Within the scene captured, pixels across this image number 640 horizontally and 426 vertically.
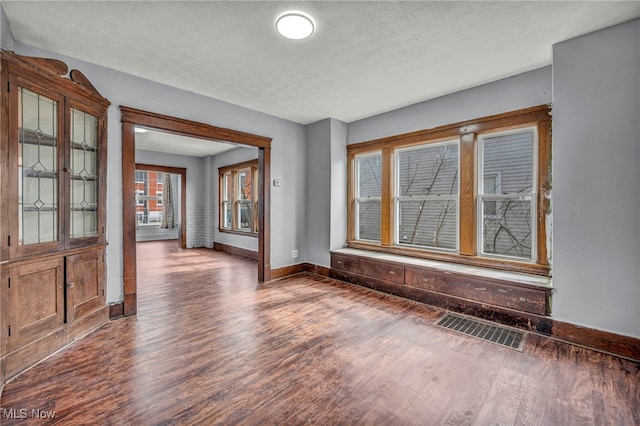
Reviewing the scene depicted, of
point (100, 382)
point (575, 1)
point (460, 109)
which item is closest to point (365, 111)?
point (460, 109)

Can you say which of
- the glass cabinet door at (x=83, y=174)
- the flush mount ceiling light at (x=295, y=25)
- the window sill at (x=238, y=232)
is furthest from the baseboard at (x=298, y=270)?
the flush mount ceiling light at (x=295, y=25)

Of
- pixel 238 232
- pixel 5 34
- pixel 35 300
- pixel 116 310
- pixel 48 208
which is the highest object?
pixel 5 34

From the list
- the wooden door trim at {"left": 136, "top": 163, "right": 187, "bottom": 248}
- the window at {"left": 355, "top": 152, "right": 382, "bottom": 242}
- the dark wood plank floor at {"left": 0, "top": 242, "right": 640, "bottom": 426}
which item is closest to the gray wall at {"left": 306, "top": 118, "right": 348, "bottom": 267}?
the window at {"left": 355, "top": 152, "right": 382, "bottom": 242}

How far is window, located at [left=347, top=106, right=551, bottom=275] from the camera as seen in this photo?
314 centimetres

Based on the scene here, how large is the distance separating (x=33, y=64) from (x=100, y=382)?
2.44 meters

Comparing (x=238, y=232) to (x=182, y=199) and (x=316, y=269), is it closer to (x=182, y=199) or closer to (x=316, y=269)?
(x=182, y=199)

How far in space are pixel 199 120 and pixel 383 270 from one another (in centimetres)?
323

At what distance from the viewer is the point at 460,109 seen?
3619mm

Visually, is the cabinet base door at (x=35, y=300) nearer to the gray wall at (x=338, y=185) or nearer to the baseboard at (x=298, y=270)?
the baseboard at (x=298, y=270)

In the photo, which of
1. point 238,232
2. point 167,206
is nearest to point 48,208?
point 238,232

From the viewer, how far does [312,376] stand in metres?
2.07

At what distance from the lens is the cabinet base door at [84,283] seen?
8.39 ft

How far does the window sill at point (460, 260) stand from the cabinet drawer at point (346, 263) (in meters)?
0.38

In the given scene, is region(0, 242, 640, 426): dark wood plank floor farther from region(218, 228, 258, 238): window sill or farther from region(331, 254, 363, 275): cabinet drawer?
region(218, 228, 258, 238): window sill
